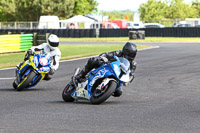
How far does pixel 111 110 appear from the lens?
8078 mm

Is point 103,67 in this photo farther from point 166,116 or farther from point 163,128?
point 163,128

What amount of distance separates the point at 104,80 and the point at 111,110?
646mm

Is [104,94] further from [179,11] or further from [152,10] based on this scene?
[179,11]

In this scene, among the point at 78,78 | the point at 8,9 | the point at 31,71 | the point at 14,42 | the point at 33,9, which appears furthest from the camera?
the point at 8,9

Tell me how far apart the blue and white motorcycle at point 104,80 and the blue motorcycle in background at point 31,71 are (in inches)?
98.2

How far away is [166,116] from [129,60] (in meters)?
1.80

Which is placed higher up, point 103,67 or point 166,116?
point 103,67

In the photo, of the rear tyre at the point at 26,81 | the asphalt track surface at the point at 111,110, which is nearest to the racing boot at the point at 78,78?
the asphalt track surface at the point at 111,110

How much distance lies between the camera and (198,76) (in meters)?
14.3

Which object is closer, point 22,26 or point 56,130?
point 56,130

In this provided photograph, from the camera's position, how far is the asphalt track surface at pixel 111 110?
650 cm

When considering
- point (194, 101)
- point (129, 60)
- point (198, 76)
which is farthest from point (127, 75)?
point (198, 76)

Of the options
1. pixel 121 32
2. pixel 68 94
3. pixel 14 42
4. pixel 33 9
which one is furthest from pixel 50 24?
pixel 68 94

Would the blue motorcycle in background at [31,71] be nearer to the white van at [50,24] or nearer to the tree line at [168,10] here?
the white van at [50,24]
